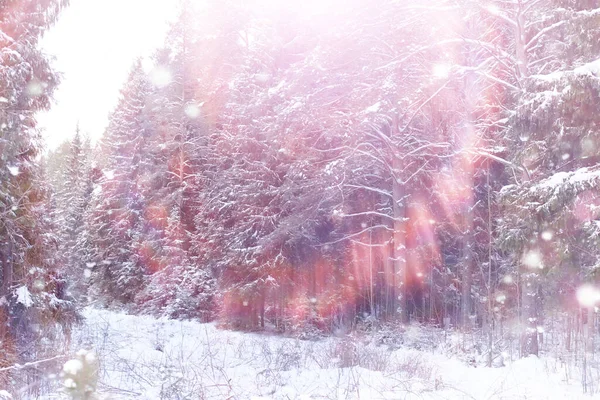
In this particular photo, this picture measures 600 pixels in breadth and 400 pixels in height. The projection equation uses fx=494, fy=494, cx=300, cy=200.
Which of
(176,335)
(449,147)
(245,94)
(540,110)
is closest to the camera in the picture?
(540,110)

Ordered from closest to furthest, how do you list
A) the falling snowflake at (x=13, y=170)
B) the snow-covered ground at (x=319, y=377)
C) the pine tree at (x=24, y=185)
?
1. the snow-covered ground at (x=319, y=377)
2. the pine tree at (x=24, y=185)
3. the falling snowflake at (x=13, y=170)

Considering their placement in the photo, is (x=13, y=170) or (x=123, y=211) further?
(x=123, y=211)

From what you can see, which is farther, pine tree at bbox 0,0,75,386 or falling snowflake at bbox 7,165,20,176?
falling snowflake at bbox 7,165,20,176

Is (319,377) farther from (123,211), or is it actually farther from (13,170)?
(123,211)

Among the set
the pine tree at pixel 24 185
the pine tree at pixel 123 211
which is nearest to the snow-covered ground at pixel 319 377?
the pine tree at pixel 24 185

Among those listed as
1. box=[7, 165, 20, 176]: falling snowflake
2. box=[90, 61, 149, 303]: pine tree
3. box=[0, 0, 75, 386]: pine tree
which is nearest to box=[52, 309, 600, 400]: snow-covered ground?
box=[0, 0, 75, 386]: pine tree

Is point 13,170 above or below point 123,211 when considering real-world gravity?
below

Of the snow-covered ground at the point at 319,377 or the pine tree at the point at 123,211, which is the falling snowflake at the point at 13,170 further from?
the pine tree at the point at 123,211

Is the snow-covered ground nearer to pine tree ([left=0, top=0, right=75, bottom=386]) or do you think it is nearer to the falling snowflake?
pine tree ([left=0, top=0, right=75, bottom=386])

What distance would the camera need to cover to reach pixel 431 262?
18.7 meters

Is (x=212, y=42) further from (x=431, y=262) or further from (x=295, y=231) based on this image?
(x=431, y=262)

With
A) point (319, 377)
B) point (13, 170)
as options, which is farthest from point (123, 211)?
point (319, 377)

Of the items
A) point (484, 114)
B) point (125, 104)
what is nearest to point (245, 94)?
point (484, 114)

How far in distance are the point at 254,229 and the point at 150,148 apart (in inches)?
354
